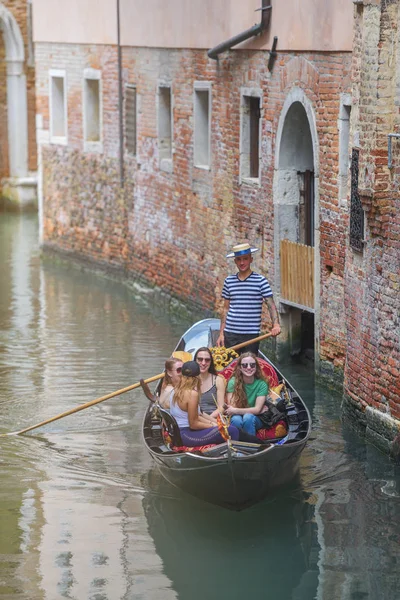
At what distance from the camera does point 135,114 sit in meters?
18.7

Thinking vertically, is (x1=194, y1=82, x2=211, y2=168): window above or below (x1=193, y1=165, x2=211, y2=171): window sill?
above

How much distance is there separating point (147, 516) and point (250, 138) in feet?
21.1

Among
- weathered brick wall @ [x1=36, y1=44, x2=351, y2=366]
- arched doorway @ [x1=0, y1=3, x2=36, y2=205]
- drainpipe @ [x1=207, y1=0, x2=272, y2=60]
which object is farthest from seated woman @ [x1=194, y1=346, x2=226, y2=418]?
arched doorway @ [x1=0, y1=3, x2=36, y2=205]

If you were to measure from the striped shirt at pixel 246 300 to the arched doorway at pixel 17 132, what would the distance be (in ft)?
53.1

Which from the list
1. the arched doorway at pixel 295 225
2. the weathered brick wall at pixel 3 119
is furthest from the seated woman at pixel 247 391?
the weathered brick wall at pixel 3 119

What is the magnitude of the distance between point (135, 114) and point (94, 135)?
1.77 metres

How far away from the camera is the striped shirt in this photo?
11.4m

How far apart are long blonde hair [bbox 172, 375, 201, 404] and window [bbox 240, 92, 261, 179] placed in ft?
17.9

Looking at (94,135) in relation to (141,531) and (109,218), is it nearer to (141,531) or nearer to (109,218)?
(109,218)

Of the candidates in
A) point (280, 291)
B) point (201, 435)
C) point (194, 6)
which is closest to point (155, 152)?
point (194, 6)

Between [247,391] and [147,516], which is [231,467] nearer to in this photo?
[147,516]

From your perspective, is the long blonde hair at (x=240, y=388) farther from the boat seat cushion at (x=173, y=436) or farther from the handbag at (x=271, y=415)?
the boat seat cushion at (x=173, y=436)

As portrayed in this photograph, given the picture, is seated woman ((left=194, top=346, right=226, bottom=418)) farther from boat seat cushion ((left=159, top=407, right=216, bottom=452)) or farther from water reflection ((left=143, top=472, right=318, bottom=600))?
water reflection ((left=143, top=472, right=318, bottom=600))

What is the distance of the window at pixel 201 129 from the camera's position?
16250 mm
